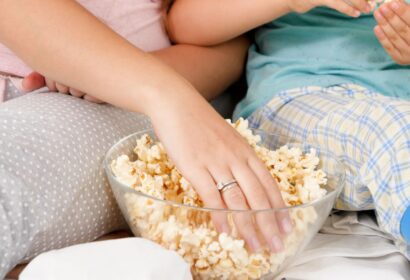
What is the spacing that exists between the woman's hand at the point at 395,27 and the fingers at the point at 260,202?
0.39m

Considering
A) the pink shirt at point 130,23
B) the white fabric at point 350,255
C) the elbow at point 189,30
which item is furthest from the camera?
the elbow at point 189,30

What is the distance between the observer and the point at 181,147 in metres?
0.78

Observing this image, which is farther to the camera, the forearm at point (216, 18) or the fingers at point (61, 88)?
the forearm at point (216, 18)

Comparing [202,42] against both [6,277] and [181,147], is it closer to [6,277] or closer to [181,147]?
[181,147]

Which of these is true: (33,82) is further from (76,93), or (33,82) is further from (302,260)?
(302,260)

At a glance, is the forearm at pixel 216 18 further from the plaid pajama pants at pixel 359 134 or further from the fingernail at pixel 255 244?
the fingernail at pixel 255 244

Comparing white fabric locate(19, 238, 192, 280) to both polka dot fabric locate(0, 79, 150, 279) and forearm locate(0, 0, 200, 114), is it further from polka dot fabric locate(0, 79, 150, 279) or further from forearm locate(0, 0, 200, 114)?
forearm locate(0, 0, 200, 114)

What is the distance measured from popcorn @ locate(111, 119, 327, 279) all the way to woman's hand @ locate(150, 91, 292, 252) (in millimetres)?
17

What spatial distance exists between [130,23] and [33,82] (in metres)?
0.23

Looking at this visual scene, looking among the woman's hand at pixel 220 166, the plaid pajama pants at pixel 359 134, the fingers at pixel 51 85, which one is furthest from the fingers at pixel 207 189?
the fingers at pixel 51 85

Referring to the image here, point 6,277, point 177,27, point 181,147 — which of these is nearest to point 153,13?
point 177,27

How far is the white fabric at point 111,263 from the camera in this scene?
684 millimetres

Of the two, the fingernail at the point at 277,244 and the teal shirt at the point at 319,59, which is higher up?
the teal shirt at the point at 319,59

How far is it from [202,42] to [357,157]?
415mm
